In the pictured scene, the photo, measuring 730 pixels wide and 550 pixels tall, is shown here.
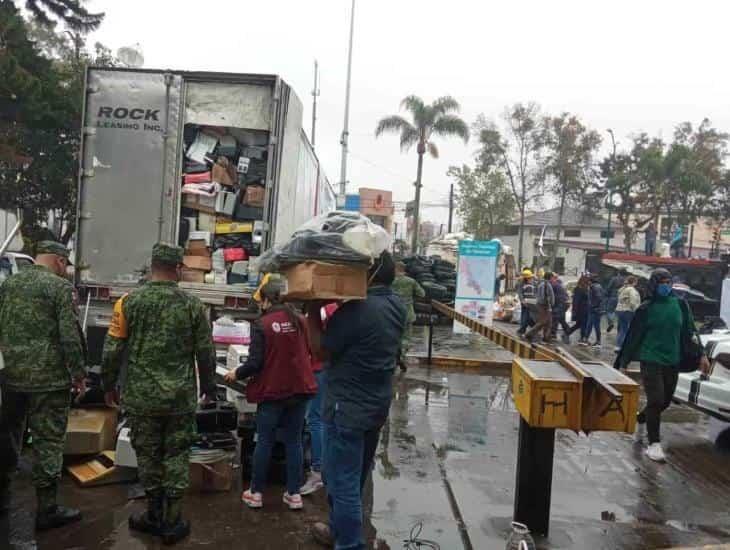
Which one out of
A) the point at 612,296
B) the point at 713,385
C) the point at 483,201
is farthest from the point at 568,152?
the point at 713,385

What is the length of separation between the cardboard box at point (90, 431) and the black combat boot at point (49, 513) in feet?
3.03

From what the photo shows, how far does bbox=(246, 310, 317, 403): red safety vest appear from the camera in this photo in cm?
441

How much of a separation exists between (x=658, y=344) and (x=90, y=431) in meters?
5.03

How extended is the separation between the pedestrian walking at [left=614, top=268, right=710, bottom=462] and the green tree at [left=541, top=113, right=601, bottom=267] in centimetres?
3033

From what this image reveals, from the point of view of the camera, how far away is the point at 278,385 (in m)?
4.41

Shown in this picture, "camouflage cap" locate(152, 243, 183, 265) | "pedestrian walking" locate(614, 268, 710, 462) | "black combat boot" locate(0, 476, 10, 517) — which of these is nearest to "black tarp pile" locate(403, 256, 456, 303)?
"pedestrian walking" locate(614, 268, 710, 462)

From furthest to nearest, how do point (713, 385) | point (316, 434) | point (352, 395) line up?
1. point (713, 385)
2. point (316, 434)
3. point (352, 395)

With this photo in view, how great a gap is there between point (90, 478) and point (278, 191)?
154 inches

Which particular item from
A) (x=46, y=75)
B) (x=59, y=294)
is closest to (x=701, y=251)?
(x=46, y=75)

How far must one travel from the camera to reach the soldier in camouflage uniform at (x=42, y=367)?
407 cm

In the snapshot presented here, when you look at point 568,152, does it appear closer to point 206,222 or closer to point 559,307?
point 559,307

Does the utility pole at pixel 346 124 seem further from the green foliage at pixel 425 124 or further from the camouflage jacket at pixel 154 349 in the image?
the camouflage jacket at pixel 154 349

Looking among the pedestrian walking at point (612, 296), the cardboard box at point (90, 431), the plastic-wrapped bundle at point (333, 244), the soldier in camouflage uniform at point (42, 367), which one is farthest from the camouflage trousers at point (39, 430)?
Result: the pedestrian walking at point (612, 296)

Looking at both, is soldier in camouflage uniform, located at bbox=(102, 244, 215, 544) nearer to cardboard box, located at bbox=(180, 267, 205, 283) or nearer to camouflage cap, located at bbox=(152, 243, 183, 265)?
camouflage cap, located at bbox=(152, 243, 183, 265)
